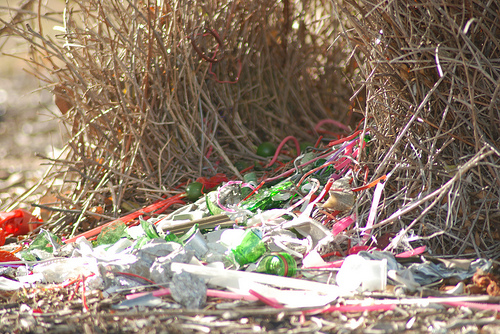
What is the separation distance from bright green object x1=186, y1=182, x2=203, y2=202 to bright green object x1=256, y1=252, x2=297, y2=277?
0.84 m

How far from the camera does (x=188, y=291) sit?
1616 millimetres

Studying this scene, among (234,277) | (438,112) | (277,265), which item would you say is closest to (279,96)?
(438,112)

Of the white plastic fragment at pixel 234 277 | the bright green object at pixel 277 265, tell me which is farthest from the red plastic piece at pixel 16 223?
the bright green object at pixel 277 265

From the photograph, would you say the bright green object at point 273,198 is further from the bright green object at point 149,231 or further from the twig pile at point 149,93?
the twig pile at point 149,93

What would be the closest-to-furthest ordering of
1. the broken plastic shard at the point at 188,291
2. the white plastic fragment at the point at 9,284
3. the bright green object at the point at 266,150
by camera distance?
the broken plastic shard at the point at 188,291, the white plastic fragment at the point at 9,284, the bright green object at the point at 266,150

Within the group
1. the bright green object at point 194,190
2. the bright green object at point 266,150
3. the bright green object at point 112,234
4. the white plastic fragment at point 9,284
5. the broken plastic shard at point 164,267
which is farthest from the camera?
the bright green object at point 266,150

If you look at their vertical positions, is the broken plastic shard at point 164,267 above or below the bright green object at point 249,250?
above

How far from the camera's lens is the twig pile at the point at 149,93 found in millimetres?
2648

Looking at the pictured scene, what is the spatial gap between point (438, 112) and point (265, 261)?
0.93m

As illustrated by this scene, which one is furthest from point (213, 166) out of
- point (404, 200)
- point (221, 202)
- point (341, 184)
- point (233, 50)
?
point (404, 200)

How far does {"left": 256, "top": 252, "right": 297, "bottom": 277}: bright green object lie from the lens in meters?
1.79

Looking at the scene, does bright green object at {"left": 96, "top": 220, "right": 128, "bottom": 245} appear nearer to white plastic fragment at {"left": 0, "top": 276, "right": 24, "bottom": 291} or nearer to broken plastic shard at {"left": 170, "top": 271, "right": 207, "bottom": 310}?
white plastic fragment at {"left": 0, "top": 276, "right": 24, "bottom": 291}

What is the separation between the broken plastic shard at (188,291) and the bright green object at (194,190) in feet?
3.07

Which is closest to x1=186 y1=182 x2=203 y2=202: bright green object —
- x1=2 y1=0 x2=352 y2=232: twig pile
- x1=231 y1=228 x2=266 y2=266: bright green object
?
x1=2 y1=0 x2=352 y2=232: twig pile
